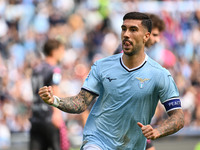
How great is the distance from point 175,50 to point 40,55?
15.5 ft

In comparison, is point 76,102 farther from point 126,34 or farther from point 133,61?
point 126,34

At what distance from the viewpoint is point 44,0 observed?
57.6 feet

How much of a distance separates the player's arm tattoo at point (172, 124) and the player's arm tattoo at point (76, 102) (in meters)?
0.89

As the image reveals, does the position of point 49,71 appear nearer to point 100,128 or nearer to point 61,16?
point 100,128

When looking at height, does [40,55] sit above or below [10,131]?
above

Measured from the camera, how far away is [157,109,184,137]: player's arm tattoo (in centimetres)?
500

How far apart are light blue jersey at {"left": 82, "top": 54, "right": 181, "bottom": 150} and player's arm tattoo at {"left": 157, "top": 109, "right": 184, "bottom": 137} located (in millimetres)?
74

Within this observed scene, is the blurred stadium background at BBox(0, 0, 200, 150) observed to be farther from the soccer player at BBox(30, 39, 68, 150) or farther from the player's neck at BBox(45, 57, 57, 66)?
the player's neck at BBox(45, 57, 57, 66)

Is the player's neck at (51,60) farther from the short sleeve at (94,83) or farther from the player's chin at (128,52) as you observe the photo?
the player's chin at (128,52)

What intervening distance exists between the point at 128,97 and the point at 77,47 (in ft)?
37.7

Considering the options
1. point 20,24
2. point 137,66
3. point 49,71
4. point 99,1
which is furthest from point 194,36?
point 137,66

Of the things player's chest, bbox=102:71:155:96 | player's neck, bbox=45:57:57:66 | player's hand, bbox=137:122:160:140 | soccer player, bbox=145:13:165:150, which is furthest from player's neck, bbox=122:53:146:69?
player's neck, bbox=45:57:57:66

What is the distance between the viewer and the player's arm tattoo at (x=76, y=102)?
5324 millimetres

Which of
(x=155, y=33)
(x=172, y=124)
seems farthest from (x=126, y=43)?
(x=155, y=33)
